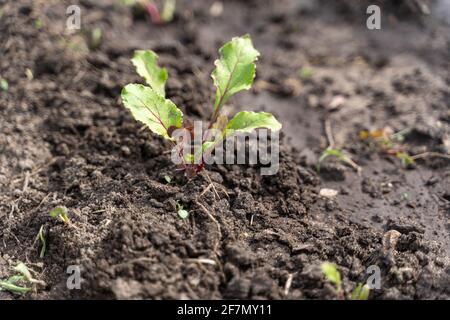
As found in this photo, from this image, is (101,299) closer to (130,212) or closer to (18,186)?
(130,212)

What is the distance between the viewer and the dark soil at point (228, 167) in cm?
200

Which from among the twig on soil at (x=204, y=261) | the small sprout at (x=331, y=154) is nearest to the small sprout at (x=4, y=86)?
the twig on soil at (x=204, y=261)

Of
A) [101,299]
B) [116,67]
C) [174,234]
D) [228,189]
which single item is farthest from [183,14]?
[101,299]

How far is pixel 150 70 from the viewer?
2.47 metres

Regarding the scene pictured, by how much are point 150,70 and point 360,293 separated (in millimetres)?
1358

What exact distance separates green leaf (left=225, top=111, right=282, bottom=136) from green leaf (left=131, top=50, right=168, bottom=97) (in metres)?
0.44

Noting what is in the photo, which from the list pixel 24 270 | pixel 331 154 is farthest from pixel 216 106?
pixel 24 270

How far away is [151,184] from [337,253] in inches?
33.0

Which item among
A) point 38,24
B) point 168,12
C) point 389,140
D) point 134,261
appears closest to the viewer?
point 134,261

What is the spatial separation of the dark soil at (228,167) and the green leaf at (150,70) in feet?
0.90

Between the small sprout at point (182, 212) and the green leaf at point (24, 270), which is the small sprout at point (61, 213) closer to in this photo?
the green leaf at point (24, 270)

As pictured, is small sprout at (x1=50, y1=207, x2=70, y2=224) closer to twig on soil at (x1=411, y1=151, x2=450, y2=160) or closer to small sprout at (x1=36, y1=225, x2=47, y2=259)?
small sprout at (x1=36, y1=225, x2=47, y2=259)

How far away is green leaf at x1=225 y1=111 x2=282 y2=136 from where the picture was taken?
214 cm

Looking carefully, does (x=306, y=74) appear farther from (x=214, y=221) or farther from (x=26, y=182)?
(x=26, y=182)
